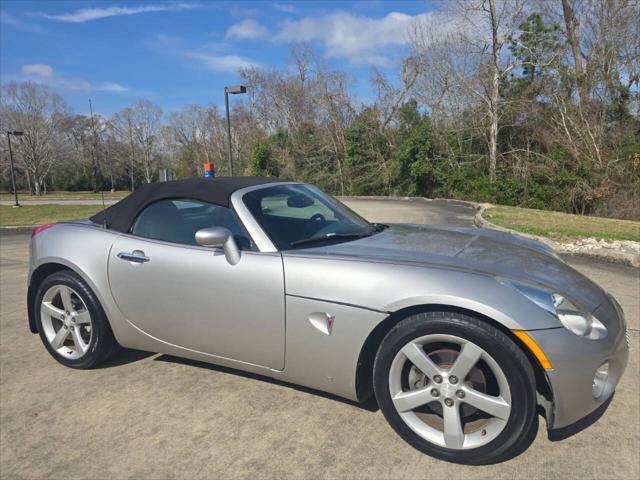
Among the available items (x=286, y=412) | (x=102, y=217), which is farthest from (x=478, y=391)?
(x=102, y=217)

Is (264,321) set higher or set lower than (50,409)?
higher

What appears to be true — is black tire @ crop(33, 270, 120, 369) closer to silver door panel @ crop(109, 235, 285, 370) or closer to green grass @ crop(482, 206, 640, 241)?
silver door panel @ crop(109, 235, 285, 370)

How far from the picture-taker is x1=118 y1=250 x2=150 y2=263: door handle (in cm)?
294

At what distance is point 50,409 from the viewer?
278cm

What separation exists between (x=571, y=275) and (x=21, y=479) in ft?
10.2

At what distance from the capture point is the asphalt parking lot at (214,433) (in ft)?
7.07

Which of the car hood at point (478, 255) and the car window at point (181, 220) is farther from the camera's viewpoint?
the car window at point (181, 220)

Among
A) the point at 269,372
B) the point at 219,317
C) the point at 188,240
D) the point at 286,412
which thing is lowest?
the point at 286,412

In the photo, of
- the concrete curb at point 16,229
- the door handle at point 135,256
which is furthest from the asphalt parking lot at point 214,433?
the concrete curb at point 16,229

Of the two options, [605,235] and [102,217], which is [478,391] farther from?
[605,235]

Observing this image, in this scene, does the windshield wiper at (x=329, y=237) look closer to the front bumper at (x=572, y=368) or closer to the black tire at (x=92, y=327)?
the front bumper at (x=572, y=368)

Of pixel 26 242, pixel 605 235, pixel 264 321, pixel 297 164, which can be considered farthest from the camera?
pixel 297 164

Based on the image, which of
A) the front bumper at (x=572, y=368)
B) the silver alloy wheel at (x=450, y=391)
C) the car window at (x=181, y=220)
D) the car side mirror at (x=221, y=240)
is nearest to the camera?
the front bumper at (x=572, y=368)

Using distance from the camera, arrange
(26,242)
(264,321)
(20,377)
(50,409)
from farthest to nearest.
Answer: (26,242), (20,377), (50,409), (264,321)
